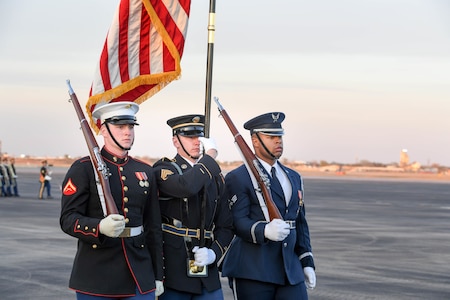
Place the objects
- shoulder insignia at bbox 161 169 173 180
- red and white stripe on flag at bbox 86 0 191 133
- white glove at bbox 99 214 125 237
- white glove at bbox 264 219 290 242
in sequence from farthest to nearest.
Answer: red and white stripe on flag at bbox 86 0 191 133 < white glove at bbox 264 219 290 242 < shoulder insignia at bbox 161 169 173 180 < white glove at bbox 99 214 125 237

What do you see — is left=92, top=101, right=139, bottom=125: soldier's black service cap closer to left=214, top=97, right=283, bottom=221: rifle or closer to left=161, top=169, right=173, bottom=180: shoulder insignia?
left=161, top=169, right=173, bottom=180: shoulder insignia

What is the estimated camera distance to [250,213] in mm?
6797

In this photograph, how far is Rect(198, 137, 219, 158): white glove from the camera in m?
6.39

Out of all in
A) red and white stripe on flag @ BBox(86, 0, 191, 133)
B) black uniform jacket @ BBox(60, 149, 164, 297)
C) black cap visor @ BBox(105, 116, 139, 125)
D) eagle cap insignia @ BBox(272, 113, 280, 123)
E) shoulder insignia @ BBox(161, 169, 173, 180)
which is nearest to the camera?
black uniform jacket @ BBox(60, 149, 164, 297)

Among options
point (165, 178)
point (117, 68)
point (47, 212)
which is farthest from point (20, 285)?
point (47, 212)

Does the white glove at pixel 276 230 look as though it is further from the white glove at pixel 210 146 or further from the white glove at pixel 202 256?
the white glove at pixel 210 146

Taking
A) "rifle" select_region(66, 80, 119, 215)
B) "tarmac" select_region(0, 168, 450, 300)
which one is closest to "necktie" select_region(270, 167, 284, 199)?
"rifle" select_region(66, 80, 119, 215)

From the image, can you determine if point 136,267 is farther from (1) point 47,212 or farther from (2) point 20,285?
(1) point 47,212

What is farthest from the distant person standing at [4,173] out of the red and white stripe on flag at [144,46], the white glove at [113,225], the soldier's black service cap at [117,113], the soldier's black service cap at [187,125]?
the white glove at [113,225]

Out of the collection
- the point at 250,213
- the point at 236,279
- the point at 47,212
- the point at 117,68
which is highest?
the point at 117,68

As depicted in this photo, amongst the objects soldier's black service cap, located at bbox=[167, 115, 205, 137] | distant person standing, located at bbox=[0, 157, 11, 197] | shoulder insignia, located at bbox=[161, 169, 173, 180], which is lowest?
distant person standing, located at bbox=[0, 157, 11, 197]

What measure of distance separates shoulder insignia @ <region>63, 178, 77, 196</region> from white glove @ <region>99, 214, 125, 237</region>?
1.31 ft

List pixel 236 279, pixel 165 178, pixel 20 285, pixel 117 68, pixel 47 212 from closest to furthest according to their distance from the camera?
pixel 165 178 → pixel 236 279 → pixel 117 68 → pixel 20 285 → pixel 47 212

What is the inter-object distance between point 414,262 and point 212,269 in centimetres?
865
